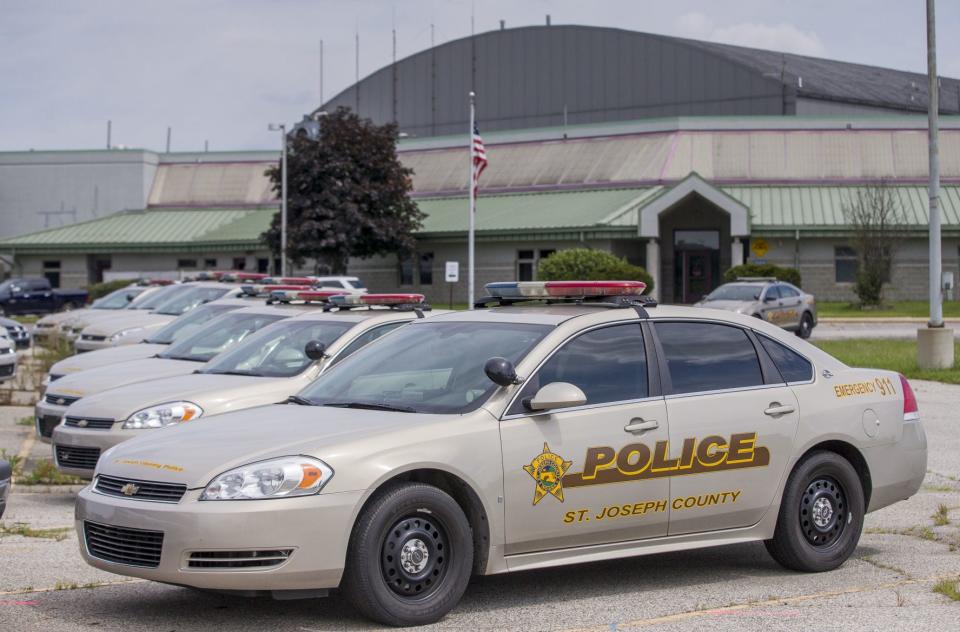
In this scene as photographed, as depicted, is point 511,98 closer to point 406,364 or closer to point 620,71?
point 620,71

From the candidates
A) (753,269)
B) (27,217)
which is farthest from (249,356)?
(27,217)

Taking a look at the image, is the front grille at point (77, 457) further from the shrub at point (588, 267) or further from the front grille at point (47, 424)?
the shrub at point (588, 267)


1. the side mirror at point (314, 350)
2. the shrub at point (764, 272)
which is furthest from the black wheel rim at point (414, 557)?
the shrub at point (764, 272)

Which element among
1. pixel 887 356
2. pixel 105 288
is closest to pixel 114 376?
pixel 887 356

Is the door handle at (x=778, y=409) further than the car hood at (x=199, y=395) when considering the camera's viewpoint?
No

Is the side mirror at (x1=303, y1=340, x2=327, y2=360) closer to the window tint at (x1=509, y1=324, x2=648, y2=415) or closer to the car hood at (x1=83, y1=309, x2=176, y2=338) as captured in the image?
the window tint at (x1=509, y1=324, x2=648, y2=415)

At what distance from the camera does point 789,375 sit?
789 centimetres

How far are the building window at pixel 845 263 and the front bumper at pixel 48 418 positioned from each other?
141ft

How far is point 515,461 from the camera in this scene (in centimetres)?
659

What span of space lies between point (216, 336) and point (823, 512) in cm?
751

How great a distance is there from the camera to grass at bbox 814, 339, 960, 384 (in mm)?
21422

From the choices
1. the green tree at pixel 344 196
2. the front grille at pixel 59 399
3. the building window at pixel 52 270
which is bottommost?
the front grille at pixel 59 399

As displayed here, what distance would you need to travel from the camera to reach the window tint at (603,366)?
23.0 ft

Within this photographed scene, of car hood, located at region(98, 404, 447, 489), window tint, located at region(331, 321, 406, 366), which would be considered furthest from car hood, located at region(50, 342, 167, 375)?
car hood, located at region(98, 404, 447, 489)
